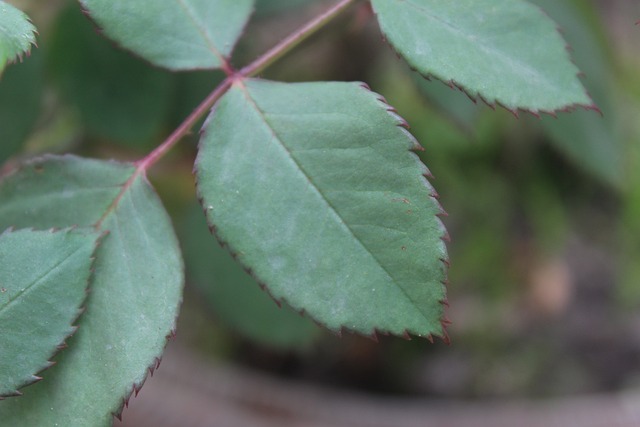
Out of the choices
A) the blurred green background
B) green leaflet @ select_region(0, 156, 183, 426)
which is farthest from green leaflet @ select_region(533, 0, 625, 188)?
green leaflet @ select_region(0, 156, 183, 426)

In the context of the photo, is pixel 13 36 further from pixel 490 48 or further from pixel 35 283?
pixel 490 48

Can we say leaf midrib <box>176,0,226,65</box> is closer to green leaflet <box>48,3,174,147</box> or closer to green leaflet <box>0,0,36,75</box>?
green leaflet <box>0,0,36,75</box>

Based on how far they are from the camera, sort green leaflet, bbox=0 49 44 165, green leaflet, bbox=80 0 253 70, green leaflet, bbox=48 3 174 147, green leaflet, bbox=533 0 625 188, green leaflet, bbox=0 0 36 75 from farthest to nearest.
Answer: green leaflet, bbox=533 0 625 188 → green leaflet, bbox=48 3 174 147 → green leaflet, bbox=0 49 44 165 → green leaflet, bbox=80 0 253 70 → green leaflet, bbox=0 0 36 75

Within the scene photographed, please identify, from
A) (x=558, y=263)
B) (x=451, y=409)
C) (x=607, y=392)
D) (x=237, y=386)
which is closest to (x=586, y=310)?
(x=558, y=263)

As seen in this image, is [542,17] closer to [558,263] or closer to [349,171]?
[349,171]

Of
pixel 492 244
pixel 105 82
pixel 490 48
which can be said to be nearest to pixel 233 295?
pixel 105 82
